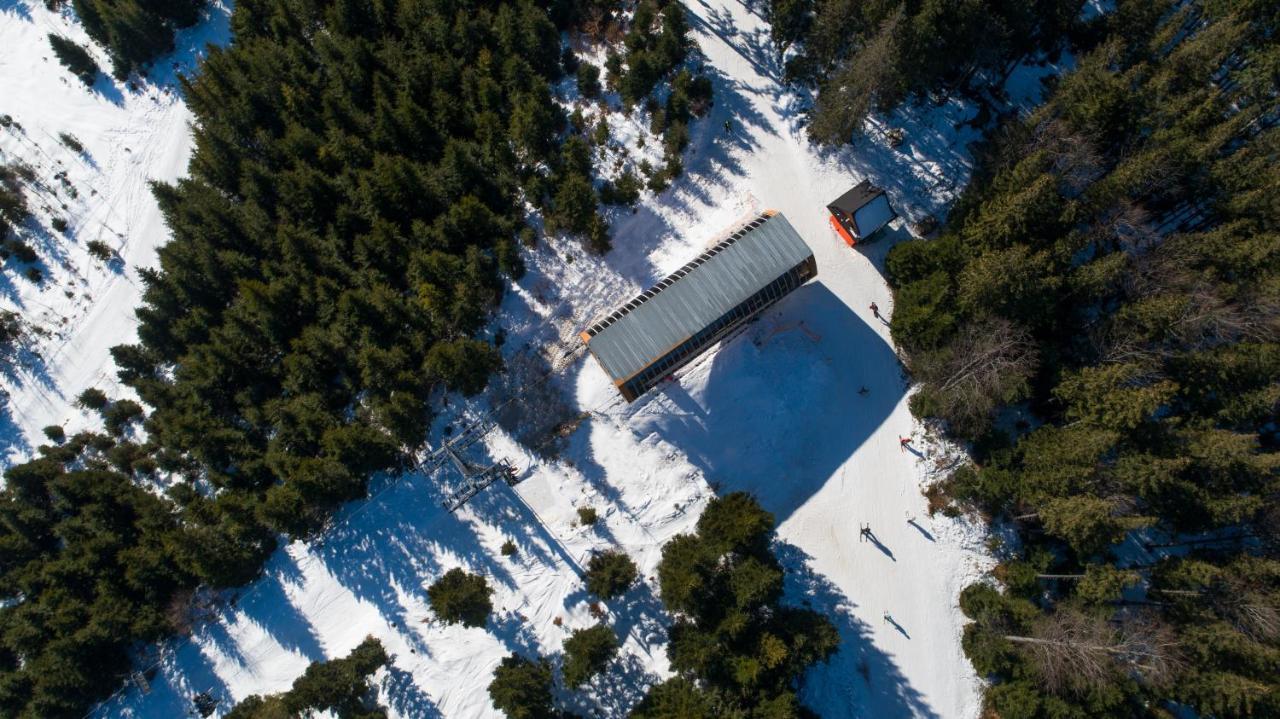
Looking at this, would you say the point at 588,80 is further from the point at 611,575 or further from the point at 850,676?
the point at 850,676

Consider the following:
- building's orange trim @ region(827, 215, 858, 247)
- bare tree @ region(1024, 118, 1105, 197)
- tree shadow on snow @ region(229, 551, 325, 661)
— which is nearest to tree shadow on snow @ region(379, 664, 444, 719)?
tree shadow on snow @ region(229, 551, 325, 661)

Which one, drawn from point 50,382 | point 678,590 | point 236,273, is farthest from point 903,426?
point 50,382

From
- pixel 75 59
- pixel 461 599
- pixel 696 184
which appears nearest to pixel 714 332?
pixel 696 184

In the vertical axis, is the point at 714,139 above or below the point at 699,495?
above

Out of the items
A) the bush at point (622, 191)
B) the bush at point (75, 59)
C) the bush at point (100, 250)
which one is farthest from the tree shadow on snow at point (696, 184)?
the bush at point (75, 59)

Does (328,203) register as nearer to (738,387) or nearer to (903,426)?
(738,387)

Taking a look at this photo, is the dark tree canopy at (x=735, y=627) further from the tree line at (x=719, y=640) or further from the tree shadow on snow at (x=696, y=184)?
the tree shadow on snow at (x=696, y=184)
